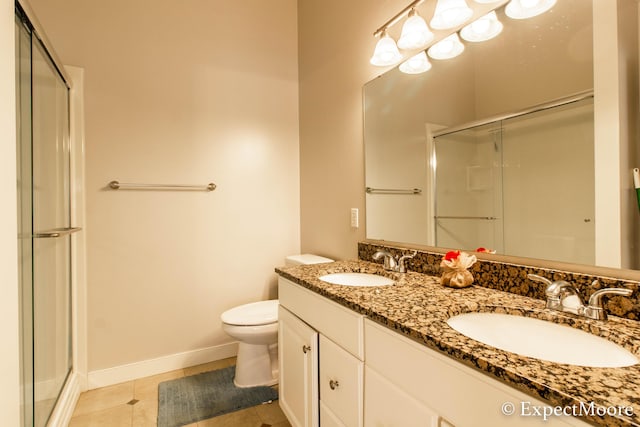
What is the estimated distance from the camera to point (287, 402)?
1.50m

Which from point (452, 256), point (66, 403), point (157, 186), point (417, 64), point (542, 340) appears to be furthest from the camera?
point (157, 186)

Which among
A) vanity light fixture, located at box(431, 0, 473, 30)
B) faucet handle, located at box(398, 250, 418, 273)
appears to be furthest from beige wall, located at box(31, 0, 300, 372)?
vanity light fixture, located at box(431, 0, 473, 30)

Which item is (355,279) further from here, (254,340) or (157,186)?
(157,186)

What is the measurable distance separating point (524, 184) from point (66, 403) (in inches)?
90.6

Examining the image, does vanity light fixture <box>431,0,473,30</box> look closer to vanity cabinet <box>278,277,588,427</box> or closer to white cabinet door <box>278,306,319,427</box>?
vanity cabinet <box>278,277,588,427</box>

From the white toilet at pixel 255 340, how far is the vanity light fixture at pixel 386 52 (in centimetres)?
149

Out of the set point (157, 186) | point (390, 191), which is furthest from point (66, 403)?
point (390, 191)

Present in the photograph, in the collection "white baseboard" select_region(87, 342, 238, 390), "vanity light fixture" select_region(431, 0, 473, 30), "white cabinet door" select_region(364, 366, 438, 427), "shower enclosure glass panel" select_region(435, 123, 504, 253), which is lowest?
"white baseboard" select_region(87, 342, 238, 390)

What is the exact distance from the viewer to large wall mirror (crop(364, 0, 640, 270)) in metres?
0.89

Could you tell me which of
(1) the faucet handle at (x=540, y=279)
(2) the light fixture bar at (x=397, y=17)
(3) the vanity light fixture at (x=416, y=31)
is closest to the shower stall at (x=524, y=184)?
(1) the faucet handle at (x=540, y=279)

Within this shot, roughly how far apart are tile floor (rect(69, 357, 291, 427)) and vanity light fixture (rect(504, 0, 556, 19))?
78.5 inches

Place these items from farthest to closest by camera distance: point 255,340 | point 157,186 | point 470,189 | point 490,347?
point 157,186
point 255,340
point 470,189
point 490,347

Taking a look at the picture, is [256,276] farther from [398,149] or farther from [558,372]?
[558,372]

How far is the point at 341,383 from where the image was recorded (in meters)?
1.07
